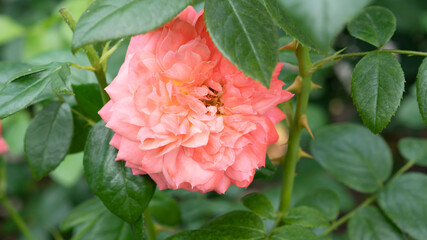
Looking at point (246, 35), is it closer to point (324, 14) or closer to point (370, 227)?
point (324, 14)

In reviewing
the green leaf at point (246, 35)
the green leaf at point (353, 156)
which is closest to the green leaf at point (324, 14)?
the green leaf at point (246, 35)

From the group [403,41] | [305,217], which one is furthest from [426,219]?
[403,41]

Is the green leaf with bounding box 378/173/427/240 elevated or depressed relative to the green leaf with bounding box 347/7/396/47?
Answer: depressed

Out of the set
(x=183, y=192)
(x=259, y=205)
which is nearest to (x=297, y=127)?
(x=259, y=205)

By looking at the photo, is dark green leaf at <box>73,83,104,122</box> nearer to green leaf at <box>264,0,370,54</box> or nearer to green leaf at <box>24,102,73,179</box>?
green leaf at <box>24,102,73,179</box>

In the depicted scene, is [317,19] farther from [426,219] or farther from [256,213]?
[426,219]

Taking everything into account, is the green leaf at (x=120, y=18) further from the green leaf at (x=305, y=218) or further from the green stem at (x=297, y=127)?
the green leaf at (x=305, y=218)

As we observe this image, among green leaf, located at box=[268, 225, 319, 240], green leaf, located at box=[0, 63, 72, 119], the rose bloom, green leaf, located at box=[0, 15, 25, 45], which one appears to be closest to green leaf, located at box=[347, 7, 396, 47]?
the rose bloom
